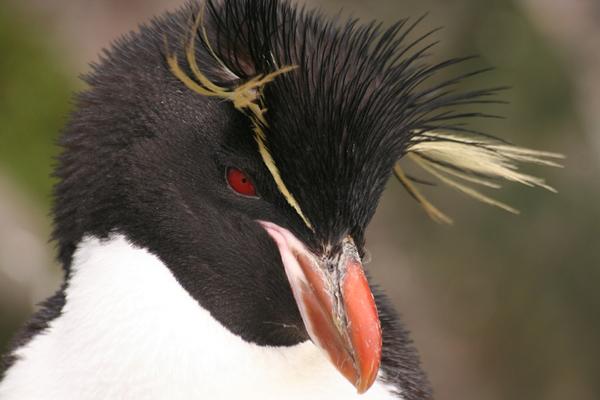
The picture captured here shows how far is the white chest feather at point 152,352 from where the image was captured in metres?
1.98

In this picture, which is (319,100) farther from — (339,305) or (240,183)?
(339,305)

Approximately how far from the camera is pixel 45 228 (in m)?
4.46

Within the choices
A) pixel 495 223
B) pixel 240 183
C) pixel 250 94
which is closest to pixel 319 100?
pixel 250 94

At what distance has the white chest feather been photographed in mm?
1976

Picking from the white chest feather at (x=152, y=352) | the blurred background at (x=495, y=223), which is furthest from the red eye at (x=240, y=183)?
the blurred background at (x=495, y=223)

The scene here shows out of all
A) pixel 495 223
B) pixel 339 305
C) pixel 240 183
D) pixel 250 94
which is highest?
pixel 250 94

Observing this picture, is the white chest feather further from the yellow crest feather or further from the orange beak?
the yellow crest feather

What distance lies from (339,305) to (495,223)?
3386 mm

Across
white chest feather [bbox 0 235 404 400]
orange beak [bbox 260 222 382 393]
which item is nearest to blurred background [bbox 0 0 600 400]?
white chest feather [bbox 0 235 404 400]

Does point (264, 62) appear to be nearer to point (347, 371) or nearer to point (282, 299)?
point (282, 299)

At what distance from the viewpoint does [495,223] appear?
16.8 ft

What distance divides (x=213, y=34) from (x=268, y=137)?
263 mm

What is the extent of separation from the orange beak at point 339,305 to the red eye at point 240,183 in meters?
0.08

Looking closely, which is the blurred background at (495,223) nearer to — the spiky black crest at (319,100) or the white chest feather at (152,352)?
the white chest feather at (152,352)
